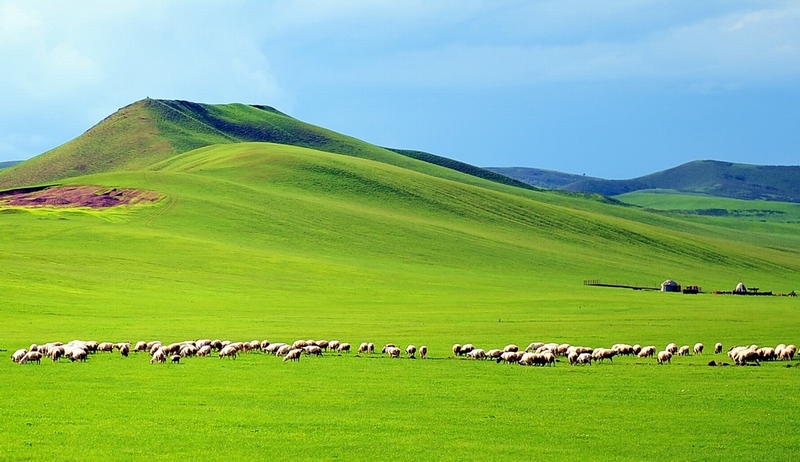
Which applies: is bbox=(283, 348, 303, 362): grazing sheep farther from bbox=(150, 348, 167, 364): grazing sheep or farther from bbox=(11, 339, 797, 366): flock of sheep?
bbox=(150, 348, 167, 364): grazing sheep

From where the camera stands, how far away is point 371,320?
46.0 metres

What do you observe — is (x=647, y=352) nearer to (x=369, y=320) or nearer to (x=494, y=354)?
(x=494, y=354)

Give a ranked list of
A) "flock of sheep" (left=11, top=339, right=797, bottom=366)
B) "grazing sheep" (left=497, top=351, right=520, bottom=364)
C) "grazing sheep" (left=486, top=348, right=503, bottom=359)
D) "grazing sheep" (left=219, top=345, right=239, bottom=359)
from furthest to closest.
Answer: "grazing sheep" (left=486, top=348, right=503, bottom=359)
"grazing sheep" (left=219, top=345, right=239, bottom=359)
"grazing sheep" (left=497, top=351, right=520, bottom=364)
"flock of sheep" (left=11, top=339, right=797, bottom=366)

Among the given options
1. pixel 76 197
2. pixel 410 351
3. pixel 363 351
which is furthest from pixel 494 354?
pixel 76 197

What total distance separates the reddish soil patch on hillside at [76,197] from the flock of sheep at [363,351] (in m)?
68.1

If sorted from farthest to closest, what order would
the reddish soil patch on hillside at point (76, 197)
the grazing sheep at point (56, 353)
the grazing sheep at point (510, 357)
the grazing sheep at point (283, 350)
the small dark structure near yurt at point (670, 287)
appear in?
the reddish soil patch on hillside at point (76, 197) → the small dark structure near yurt at point (670, 287) → the grazing sheep at point (283, 350) → the grazing sheep at point (510, 357) → the grazing sheep at point (56, 353)

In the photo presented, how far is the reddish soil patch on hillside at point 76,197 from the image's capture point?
97.2 meters

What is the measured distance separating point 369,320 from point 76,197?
207 feet

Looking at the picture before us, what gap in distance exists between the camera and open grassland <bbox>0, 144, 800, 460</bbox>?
17.2 meters

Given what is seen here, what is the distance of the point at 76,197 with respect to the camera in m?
99.3

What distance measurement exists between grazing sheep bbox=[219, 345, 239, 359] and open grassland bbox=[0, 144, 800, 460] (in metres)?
0.30

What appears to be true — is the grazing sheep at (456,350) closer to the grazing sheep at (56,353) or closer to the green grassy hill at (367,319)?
the green grassy hill at (367,319)

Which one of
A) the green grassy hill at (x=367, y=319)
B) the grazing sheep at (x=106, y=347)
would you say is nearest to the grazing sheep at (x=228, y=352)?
the green grassy hill at (x=367, y=319)

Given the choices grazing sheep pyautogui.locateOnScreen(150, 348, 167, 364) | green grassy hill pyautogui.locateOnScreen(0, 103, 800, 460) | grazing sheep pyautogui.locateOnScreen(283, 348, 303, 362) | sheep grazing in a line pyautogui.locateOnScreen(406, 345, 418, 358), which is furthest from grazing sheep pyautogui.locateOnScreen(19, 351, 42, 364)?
sheep grazing in a line pyautogui.locateOnScreen(406, 345, 418, 358)
